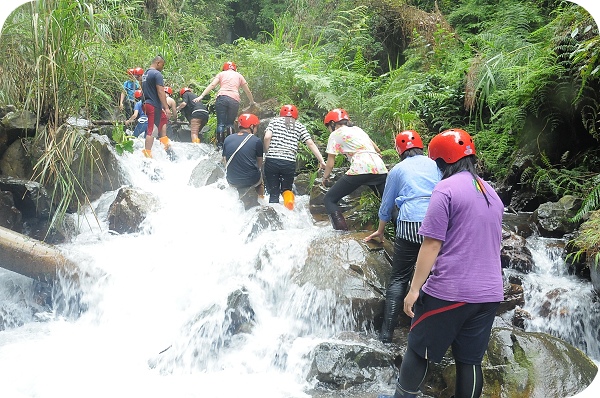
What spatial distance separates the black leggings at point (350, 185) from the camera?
5992mm

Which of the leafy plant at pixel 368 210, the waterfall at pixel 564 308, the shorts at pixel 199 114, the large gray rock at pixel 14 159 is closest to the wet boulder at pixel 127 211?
the large gray rock at pixel 14 159

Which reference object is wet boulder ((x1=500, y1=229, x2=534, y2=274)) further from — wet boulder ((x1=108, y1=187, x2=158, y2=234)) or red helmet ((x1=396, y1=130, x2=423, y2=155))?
wet boulder ((x1=108, y1=187, x2=158, y2=234))

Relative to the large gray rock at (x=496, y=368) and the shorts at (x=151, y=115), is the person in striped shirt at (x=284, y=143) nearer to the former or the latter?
the shorts at (x=151, y=115)

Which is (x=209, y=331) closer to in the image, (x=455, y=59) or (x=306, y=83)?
(x=306, y=83)

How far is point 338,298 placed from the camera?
5.28m

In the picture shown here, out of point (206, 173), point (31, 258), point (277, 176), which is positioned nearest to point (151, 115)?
point (206, 173)

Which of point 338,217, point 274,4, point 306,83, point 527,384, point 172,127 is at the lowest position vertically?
point 527,384

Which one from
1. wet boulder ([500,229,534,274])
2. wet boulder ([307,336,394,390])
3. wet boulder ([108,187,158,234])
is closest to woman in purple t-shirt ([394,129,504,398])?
wet boulder ([307,336,394,390])

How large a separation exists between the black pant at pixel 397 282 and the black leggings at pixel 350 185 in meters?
1.43

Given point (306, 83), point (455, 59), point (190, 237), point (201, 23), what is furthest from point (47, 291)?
point (201, 23)

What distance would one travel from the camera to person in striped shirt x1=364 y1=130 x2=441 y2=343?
4.46m

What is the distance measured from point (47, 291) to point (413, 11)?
34.5ft

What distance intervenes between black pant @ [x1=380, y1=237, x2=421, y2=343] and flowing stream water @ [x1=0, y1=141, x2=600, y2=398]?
492 millimetres

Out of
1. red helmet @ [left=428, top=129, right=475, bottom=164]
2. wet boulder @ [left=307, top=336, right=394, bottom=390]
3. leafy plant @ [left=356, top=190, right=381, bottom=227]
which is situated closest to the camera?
red helmet @ [left=428, top=129, right=475, bottom=164]
